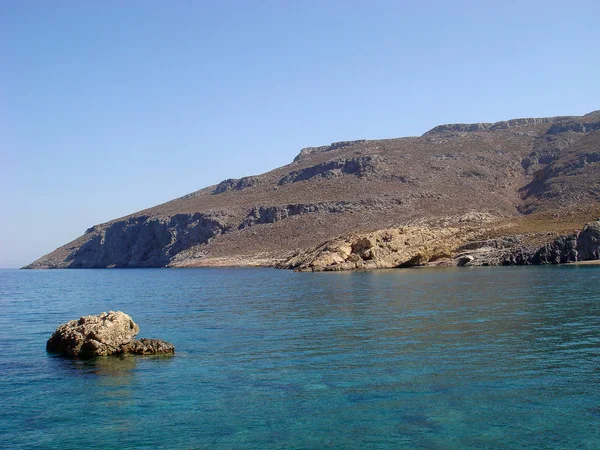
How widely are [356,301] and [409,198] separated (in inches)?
3355

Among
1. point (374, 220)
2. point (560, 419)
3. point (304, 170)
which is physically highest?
point (304, 170)

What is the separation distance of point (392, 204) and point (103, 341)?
9923 centimetres

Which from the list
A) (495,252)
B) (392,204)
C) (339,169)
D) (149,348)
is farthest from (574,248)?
(339,169)

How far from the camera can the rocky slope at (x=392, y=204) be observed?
→ 87625mm

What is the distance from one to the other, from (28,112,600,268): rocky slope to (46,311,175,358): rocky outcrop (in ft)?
185

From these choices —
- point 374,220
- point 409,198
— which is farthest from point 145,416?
point 409,198

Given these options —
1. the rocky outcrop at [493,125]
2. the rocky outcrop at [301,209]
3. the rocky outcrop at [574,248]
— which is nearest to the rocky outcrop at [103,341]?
the rocky outcrop at [574,248]

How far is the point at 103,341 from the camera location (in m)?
21.2

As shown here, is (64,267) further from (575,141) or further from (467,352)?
(467,352)

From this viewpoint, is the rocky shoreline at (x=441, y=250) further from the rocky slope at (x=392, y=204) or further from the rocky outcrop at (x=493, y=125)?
the rocky outcrop at (x=493, y=125)

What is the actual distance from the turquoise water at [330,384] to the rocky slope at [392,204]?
51778 mm

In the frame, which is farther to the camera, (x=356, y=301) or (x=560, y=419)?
(x=356, y=301)

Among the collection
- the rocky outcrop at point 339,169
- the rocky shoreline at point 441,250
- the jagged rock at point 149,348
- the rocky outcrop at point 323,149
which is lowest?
the jagged rock at point 149,348

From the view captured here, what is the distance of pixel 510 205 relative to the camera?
11406 cm
